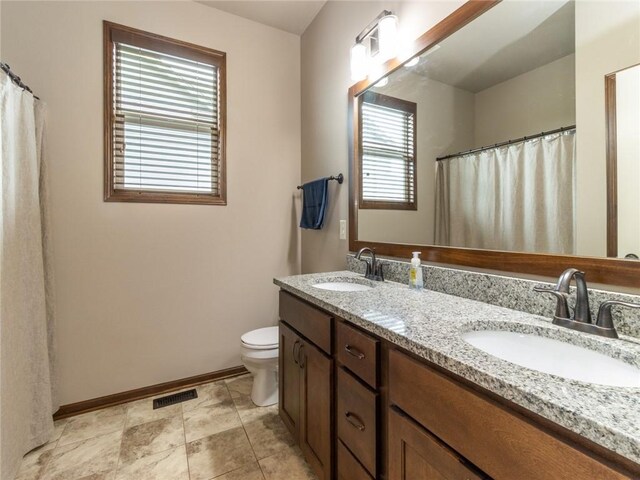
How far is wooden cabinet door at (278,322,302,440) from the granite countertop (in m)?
0.27

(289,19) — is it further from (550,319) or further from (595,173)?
(550,319)

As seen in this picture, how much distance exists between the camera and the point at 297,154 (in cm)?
250

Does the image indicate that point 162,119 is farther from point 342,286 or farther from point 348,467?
point 348,467

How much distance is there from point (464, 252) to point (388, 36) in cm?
116

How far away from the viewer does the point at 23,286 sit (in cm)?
144

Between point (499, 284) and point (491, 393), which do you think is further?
point (499, 284)

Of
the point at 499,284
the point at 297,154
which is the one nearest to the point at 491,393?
the point at 499,284

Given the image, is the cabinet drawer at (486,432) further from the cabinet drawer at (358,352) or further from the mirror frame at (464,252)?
the mirror frame at (464,252)

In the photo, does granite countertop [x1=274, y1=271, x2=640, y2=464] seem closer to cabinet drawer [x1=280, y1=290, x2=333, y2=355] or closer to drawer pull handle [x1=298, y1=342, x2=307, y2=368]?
cabinet drawer [x1=280, y1=290, x2=333, y2=355]

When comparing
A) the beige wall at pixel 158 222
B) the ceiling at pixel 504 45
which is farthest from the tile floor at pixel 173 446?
the ceiling at pixel 504 45

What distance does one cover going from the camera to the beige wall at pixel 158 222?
1772 millimetres

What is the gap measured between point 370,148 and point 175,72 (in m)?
1.53

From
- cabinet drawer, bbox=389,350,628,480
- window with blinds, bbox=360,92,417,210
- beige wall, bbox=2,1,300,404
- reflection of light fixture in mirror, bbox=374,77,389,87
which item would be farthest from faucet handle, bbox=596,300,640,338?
beige wall, bbox=2,1,300,404

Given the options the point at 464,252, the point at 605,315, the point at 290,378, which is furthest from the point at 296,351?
the point at 605,315
